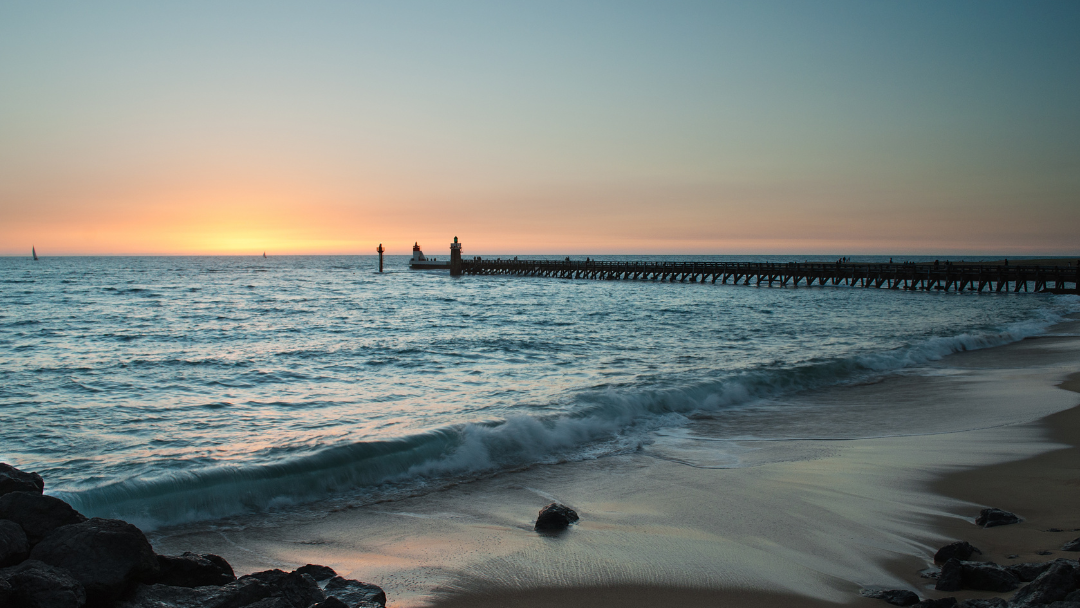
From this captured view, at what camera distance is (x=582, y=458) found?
913 centimetres

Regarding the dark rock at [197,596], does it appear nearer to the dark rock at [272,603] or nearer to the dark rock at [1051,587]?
the dark rock at [272,603]

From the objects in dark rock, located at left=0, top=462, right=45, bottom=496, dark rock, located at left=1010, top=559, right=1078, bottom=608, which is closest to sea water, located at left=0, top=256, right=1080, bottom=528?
dark rock, located at left=0, top=462, right=45, bottom=496

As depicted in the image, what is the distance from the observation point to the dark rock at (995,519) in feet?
19.6

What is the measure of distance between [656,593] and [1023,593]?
91.0 inches

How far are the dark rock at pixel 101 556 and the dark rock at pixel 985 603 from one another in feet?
16.9

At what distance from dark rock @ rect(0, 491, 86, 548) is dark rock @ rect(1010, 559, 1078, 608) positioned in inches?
244

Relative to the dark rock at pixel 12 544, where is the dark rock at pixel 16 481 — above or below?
above

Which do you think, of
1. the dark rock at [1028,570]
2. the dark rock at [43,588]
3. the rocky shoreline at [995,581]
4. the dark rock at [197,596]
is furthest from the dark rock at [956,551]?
the dark rock at [43,588]

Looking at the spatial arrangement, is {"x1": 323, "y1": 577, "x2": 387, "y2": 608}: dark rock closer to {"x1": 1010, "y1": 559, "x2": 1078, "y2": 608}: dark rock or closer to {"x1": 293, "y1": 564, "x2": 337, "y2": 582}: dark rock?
{"x1": 293, "y1": 564, "x2": 337, "y2": 582}: dark rock

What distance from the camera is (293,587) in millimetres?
4262

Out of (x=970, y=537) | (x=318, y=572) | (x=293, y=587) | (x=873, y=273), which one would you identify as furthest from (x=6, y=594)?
(x=873, y=273)

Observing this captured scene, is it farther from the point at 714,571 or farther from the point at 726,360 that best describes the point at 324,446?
the point at 726,360

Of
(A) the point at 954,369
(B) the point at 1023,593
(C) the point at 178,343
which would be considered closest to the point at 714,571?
(B) the point at 1023,593

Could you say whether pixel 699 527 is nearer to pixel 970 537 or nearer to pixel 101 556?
pixel 970 537
